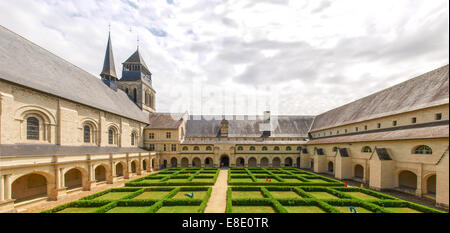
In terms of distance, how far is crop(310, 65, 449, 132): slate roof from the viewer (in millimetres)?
16875

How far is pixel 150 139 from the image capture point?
38219 mm

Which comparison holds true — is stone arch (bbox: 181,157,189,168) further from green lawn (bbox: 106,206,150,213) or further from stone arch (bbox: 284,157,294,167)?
green lawn (bbox: 106,206,150,213)

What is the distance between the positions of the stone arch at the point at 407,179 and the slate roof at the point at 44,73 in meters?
42.1

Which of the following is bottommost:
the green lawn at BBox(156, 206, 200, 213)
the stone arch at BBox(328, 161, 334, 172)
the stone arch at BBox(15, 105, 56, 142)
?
the stone arch at BBox(328, 161, 334, 172)

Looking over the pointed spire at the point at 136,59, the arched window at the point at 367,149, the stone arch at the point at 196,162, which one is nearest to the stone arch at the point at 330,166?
the arched window at the point at 367,149

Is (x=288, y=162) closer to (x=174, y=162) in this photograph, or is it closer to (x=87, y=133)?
(x=174, y=162)

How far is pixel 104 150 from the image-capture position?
24.5 metres

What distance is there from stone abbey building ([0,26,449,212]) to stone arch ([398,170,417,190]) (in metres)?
0.09

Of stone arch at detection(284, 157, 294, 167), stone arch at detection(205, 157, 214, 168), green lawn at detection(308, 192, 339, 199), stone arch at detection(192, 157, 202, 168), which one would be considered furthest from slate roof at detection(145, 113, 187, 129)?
green lawn at detection(308, 192, 339, 199)

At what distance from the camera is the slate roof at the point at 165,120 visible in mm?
38812

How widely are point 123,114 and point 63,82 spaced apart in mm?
9825

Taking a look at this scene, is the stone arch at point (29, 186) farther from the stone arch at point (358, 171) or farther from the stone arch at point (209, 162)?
the stone arch at point (358, 171)
